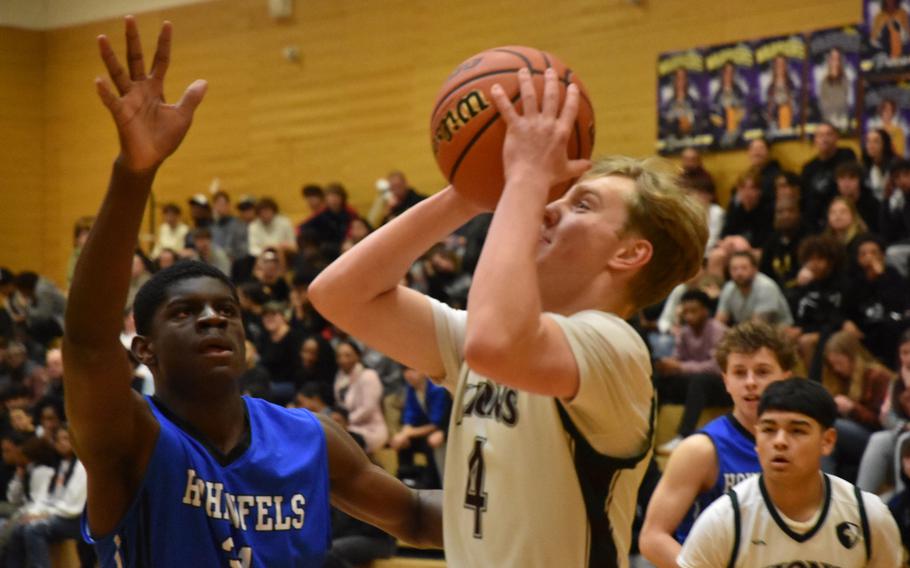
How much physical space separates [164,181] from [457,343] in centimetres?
1627

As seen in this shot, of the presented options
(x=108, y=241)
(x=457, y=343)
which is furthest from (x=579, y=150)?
(x=108, y=241)

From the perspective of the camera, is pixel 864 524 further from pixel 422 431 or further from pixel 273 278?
pixel 273 278

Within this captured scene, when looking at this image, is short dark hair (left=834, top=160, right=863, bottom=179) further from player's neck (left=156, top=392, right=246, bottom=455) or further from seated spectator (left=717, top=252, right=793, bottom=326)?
player's neck (left=156, top=392, right=246, bottom=455)

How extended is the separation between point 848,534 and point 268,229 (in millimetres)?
12000

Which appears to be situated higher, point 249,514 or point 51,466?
point 249,514

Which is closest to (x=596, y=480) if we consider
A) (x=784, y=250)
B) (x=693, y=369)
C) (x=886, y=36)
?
(x=693, y=369)

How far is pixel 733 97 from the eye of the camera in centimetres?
1296

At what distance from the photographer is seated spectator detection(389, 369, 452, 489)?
9781 mm

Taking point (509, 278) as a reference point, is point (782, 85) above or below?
above

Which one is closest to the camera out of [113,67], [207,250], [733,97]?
[113,67]

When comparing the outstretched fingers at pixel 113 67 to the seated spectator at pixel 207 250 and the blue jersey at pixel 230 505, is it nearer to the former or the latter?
the blue jersey at pixel 230 505

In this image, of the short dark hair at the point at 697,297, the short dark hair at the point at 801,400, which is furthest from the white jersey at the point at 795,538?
the short dark hair at the point at 697,297

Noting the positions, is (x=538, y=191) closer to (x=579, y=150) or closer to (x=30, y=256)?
(x=579, y=150)

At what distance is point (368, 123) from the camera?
16531 mm
